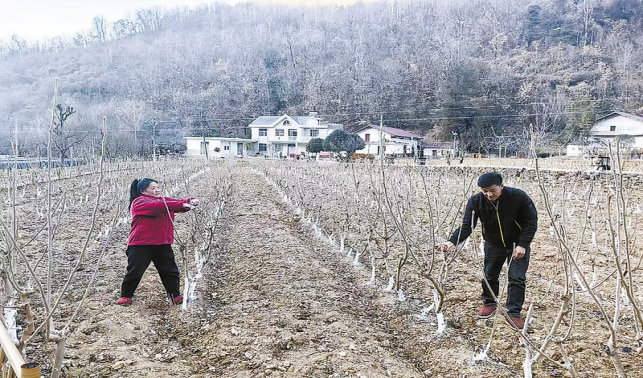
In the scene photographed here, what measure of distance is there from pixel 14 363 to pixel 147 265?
2.33 meters

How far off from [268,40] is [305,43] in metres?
8.27

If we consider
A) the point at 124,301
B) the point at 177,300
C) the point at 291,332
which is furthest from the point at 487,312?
the point at 124,301

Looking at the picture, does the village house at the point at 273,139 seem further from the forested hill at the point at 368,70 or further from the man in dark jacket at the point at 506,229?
the man in dark jacket at the point at 506,229

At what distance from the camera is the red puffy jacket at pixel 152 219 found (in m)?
3.57

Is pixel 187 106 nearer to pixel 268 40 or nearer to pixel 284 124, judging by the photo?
pixel 284 124

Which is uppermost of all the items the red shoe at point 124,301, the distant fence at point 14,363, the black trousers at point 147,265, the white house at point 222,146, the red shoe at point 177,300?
the white house at point 222,146

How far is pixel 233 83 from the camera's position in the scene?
6569 centimetres

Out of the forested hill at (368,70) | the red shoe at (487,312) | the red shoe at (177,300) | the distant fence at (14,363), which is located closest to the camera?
the distant fence at (14,363)

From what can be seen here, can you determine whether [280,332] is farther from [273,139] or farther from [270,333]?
[273,139]

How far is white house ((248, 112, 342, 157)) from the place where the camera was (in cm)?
4812

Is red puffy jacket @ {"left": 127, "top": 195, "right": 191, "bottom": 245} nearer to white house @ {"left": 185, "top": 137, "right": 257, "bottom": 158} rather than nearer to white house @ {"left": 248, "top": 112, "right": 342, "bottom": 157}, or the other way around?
white house @ {"left": 185, "top": 137, "right": 257, "bottom": 158}

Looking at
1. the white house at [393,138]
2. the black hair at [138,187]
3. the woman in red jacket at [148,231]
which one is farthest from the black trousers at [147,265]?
the white house at [393,138]

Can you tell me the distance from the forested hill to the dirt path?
33.9 m

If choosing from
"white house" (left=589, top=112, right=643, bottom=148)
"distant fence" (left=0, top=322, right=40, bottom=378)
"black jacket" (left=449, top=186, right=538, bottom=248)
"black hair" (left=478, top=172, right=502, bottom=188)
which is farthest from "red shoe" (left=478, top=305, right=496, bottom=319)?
"white house" (left=589, top=112, right=643, bottom=148)
